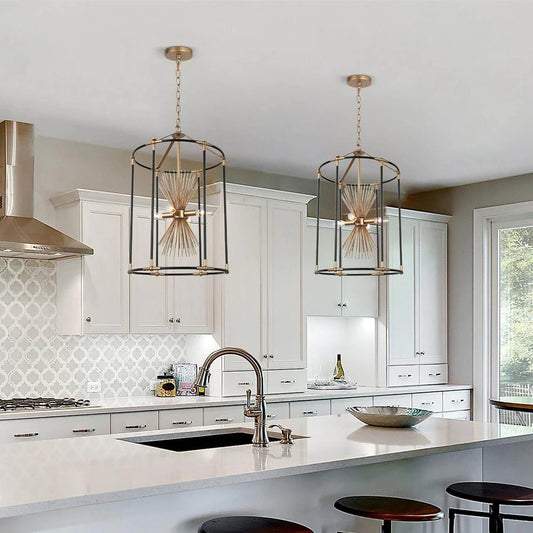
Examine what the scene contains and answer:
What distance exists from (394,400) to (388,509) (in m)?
3.22

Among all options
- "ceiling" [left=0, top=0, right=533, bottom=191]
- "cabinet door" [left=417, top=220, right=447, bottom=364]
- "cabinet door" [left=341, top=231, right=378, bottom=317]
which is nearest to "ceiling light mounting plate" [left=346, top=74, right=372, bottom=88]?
"ceiling" [left=0, top=0, right=533, bottom=191]

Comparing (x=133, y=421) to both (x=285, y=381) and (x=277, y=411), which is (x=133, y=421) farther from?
(x=285, y=381)

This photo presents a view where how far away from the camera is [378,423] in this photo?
3.69 m

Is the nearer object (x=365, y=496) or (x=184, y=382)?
(x=365, y=496)

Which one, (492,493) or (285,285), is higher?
(285,285)

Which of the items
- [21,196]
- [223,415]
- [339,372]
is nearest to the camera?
[21,196]

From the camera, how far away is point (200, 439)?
3.51 metres

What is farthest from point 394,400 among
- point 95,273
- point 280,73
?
point 280,73

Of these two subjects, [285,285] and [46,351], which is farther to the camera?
[285,285]

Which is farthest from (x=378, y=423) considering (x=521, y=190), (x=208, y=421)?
(x=521, y=190)

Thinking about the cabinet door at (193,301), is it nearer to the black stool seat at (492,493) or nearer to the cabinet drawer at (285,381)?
the cabinet drawer at (285,381)

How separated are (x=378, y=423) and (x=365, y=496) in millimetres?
599

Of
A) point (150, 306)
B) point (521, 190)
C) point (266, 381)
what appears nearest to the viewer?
point (150, 306)

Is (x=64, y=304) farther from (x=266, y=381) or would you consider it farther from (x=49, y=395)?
(x=266, y=381)
